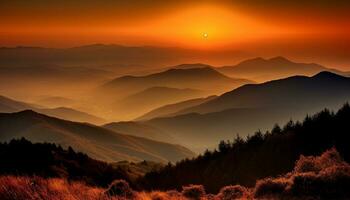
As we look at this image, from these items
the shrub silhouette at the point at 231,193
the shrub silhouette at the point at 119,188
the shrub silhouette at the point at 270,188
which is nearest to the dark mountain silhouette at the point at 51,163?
the shrub silhouette at the point at 119,188

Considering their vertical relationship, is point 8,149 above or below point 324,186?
below

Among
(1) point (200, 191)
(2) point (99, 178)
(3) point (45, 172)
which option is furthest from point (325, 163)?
(2) point (99, 178)

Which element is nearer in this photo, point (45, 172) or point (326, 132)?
point (45, 172)

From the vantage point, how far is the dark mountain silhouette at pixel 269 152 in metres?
50.2

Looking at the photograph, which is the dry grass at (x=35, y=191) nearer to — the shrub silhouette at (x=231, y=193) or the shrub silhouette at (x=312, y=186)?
the shrub silhouette at (x=312, y=186)

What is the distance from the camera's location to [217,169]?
6500 cm

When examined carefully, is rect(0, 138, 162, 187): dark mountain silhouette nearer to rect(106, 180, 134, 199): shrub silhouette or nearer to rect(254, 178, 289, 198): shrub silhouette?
rect(106, 180, 134, 199): shrub silhouette

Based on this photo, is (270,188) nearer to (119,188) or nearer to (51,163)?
(119,188)

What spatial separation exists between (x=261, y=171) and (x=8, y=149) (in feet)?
90.0

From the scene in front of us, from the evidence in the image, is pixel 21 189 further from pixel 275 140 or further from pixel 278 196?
pixel 275 140

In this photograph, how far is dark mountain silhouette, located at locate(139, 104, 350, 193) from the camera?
50.2m

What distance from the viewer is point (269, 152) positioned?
192 feet

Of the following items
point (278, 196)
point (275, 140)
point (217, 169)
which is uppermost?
point (278, 196)

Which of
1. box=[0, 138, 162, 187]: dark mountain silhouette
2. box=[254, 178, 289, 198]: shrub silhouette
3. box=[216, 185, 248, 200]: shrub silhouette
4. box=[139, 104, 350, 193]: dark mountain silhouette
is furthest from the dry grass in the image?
box=[0, 138, 162, 187]: dark mountain silhouette
